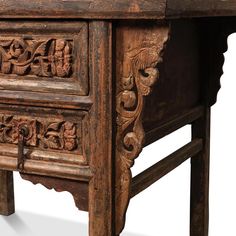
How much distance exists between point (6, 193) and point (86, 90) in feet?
4.29

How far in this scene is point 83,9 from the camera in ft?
5.22

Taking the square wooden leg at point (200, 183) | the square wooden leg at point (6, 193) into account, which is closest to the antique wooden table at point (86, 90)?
the square wooden leg at point (200, 183)

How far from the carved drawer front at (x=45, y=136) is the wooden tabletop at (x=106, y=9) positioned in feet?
0.89

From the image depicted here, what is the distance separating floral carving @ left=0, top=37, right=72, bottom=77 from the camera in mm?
1678

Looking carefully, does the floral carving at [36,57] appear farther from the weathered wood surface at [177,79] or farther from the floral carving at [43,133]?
the weathered wood surface at [177,79]

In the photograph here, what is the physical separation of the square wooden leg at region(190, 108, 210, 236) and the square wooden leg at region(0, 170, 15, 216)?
87 cm

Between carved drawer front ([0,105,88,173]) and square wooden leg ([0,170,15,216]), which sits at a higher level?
carved drawer front ([0,105,88,173])

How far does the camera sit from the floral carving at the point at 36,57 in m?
1.68

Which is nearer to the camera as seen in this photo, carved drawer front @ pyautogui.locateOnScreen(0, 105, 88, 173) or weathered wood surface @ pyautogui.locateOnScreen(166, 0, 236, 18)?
weathered wood surface @ pyautogui.locateOnScreen(166, 0, 236, 18)

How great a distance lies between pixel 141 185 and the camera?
1843mm

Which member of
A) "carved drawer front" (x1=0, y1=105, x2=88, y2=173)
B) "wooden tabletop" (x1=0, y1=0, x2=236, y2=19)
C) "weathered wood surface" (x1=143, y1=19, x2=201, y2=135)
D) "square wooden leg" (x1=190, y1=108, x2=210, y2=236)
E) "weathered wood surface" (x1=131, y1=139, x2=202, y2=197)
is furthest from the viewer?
"square wooden leg" (x1=190, y1=108, x2=210, y2=236)

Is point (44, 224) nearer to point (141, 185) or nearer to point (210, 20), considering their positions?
point (141, 185)

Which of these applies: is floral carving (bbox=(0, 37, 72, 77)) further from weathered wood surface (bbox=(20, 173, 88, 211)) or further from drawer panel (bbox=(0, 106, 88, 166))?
weathered wood surface (bbox=(20, 173, 88, 211))

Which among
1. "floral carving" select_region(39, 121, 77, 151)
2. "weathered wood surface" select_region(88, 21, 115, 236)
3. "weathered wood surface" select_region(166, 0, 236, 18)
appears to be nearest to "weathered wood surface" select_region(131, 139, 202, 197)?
"weathered wood surface" select_region(88, 21, 115, 236)
